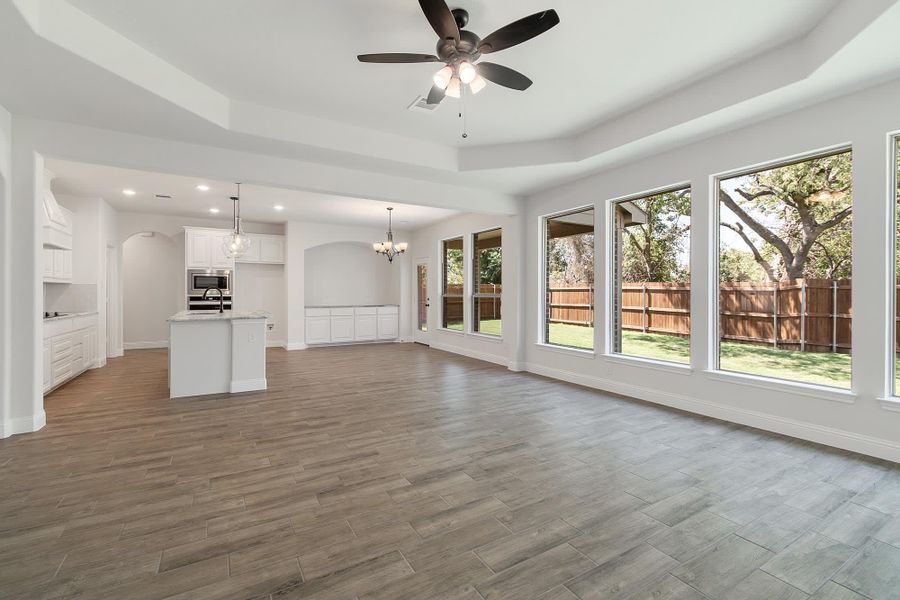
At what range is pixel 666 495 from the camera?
2.50 m

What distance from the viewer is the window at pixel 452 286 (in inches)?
335

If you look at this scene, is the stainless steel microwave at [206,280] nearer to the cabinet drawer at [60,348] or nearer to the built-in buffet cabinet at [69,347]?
the built-in buffet cabinet at [69,347]

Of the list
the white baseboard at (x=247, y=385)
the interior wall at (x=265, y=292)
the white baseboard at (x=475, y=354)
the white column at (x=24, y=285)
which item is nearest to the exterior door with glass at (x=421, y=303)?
the white baseboard at (x=475, y=354)

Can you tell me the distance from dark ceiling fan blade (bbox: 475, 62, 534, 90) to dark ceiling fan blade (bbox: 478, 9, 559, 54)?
0.15m

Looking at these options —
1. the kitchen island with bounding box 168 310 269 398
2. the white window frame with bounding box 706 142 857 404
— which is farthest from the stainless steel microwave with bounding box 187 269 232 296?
the white window frame with bounding box 706 142 857 404

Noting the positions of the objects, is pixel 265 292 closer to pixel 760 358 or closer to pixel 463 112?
pixel 463 112

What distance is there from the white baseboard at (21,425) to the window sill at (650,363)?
5.95 meters

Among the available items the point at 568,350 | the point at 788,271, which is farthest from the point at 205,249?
the point at 788,271

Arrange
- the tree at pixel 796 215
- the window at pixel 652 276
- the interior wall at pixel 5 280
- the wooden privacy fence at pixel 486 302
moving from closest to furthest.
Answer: the tree at pixel 796 215 → the interior wall at pixel 5 280 → the window at pixel 652 276 → the wooden privacy fence at pixel 486 302

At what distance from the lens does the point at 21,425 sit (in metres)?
3.61

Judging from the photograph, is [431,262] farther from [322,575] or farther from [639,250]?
[322,575]

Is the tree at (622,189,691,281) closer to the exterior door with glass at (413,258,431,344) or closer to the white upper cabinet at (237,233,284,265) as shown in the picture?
the exterior door with glass at (413,258,431,344)

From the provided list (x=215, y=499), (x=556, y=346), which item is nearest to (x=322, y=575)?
(x=215, y=499)

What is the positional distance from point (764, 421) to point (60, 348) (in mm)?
7947
